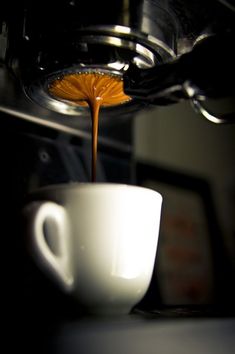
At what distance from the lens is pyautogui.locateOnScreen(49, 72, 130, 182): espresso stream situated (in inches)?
16.7

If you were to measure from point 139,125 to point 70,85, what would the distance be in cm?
48

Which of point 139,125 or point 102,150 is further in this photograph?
point 139,125

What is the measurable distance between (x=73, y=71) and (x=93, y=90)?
1.6 inches

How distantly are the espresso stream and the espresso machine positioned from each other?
1 centimetres

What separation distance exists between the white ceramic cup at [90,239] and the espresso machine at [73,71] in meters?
0.02

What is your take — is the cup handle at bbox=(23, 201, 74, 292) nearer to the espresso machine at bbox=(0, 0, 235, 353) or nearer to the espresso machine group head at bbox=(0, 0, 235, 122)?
the espresso machine at bbox=(0, 0, 235, 353)

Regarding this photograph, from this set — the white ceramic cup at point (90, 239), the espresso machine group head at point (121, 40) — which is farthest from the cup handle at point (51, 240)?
the espresso machine group head at point (121, 40)

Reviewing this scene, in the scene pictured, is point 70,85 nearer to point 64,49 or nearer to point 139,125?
point 64,49

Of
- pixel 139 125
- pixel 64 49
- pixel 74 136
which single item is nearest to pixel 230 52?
pixel 64 49

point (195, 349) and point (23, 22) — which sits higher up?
point (23, 22)

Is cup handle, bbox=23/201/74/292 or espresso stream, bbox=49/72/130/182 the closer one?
cup handle, bbox=23/201/74/292

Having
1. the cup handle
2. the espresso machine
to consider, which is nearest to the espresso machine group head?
the espresso machine

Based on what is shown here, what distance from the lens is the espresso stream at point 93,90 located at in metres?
0.43

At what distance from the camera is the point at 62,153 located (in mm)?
552
